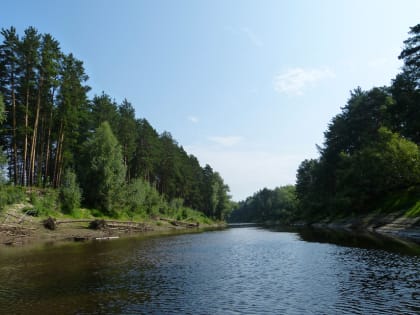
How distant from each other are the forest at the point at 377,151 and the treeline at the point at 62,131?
4862cm

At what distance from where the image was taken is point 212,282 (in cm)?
2312

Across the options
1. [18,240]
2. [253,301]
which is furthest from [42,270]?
[18,240]

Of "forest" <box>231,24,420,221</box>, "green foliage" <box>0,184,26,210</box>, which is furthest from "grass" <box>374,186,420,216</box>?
"green foliage" <box>0,184,26,210</box>

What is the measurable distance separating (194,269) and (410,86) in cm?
5509

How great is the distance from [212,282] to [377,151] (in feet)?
188

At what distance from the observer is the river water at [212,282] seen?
676 inches

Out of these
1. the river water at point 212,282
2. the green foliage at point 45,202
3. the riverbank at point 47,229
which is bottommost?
the river water at point 212,282

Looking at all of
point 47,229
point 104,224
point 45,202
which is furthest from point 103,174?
point 47,229

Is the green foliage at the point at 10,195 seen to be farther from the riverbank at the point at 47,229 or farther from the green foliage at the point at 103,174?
the green foliage at the point at 103,174

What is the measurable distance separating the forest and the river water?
104 feet

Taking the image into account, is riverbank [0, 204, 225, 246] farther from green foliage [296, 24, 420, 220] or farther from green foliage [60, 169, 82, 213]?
green foliage [296, 24, 420, 220]

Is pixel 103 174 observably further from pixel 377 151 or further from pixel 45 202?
pixel 377 151

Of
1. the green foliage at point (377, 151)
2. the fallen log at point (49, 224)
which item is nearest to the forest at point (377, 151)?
the green foliage at point (377, 151)

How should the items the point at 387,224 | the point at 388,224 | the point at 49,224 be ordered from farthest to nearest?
the point at 387,224 → the point at 388,224 → the point at 49,224
